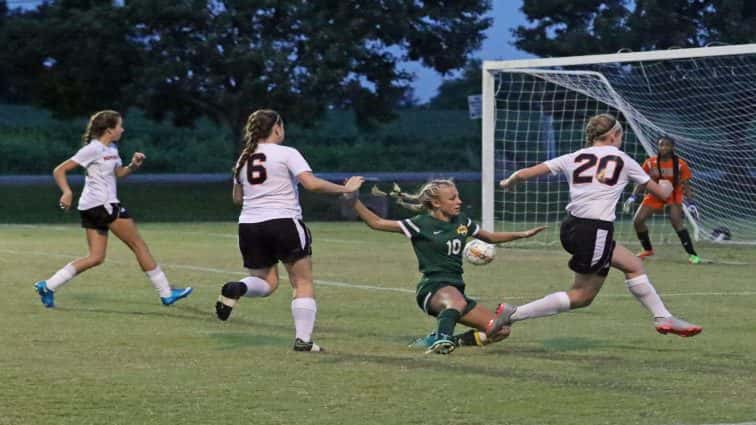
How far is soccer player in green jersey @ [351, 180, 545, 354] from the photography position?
32.5ft

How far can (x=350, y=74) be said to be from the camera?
36.1 meters

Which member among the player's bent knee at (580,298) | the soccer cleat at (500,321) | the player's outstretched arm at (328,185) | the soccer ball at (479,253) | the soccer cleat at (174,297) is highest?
the player's outstretched arm at (328,185)

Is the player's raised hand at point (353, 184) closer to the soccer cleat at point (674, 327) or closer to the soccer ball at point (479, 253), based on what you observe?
the soccer ball at point (479, 253)

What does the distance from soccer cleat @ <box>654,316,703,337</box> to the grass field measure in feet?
0.48

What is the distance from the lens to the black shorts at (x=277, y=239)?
32.8 ft

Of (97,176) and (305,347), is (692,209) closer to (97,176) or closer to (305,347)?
(97,176)

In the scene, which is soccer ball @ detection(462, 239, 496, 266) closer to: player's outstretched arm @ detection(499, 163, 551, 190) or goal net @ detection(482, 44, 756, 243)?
player's outstretched arm @ detection(499, 163, 551, 190)

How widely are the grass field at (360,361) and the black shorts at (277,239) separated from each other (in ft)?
2.18

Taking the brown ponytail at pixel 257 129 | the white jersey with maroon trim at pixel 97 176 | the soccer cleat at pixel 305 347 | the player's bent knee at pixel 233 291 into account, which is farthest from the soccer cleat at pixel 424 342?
the white jersey with maroon trim at pixel 97 176

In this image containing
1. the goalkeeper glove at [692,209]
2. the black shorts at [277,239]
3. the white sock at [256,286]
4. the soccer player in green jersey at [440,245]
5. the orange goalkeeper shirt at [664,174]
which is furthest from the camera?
the goalkeeper glove at [692,209]

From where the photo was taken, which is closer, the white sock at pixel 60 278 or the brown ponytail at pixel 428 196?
the brown ponytail at pixel 428 196

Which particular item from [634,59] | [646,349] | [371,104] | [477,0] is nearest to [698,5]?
[477,0]

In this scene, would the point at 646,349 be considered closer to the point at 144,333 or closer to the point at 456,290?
the point at 456,290

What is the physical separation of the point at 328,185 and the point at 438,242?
853 millimetres
